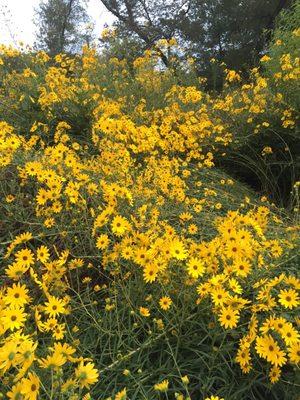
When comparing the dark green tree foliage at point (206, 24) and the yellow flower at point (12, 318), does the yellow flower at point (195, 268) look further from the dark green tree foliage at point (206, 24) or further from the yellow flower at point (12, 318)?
the dark green tree foliage at point (206, 24)

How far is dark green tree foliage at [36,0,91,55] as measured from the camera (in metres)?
21.8

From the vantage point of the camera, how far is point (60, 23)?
22250 mm

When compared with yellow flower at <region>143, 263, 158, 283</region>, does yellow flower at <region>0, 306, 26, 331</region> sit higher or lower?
lower

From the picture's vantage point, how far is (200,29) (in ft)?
61.3

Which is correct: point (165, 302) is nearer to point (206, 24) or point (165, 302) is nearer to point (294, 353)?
point (294, 353)

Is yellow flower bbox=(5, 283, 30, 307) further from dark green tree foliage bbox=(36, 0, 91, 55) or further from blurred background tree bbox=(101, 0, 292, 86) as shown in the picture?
dark green tree foliage bbox=(36, 0, 91, 55)

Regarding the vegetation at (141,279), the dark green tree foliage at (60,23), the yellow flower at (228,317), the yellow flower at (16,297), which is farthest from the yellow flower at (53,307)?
the dark green tree foliage at (60,23)

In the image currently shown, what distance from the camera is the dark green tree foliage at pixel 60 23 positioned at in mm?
21766

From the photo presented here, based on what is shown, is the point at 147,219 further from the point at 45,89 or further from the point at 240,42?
the point at 240,42

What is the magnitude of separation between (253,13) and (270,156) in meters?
14.6

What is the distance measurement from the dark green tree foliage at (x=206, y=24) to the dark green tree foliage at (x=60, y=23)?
3343mm

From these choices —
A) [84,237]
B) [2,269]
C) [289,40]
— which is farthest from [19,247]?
[289,40]

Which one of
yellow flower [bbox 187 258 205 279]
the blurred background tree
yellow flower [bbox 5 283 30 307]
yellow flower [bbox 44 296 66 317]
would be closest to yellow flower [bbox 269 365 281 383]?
yellow flower [bbox 187 258 205 279]

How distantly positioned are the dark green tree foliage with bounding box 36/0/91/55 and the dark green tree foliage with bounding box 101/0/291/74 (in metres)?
3.34
